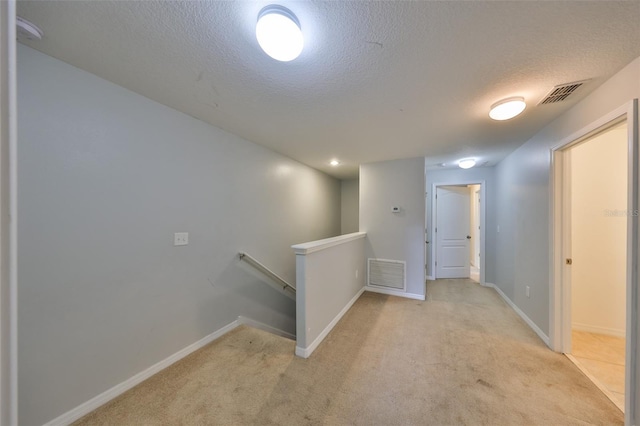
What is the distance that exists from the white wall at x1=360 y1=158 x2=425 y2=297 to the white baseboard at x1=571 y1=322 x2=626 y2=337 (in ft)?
5.44

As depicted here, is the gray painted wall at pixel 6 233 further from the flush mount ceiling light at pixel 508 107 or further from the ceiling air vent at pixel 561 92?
the ceiling air vent at pixel 561 92

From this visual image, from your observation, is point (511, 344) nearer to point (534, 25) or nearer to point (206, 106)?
point (534, 25)

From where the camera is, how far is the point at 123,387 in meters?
1.65

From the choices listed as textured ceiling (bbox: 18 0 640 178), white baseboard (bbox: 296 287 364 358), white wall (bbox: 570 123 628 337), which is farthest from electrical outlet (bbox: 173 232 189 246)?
white wall (bbox: 570 123 628 337)

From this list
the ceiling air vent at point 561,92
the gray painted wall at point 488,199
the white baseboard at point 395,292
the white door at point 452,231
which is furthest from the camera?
the white door at point 452,231

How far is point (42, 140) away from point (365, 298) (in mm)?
3732

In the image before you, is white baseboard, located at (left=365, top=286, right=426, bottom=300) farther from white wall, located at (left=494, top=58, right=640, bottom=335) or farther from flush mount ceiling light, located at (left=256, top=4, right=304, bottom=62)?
flush mount ceiling light, located at (left=256, top=4, right=304, bottom=62)

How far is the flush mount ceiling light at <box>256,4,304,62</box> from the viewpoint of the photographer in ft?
3.35

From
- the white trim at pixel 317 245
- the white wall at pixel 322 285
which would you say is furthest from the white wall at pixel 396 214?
the white trim at pixel 317 245

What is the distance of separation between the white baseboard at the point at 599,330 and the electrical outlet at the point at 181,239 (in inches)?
174

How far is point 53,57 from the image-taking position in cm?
138

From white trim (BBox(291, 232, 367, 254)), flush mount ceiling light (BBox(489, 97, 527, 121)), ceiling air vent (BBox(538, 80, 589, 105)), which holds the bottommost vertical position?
white trim (BBox(291, 232, 367, 254))

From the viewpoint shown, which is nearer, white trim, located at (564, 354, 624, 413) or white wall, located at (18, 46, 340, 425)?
white wall, located at (18, 46, 340, 425)

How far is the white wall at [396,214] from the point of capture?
3.53 m
